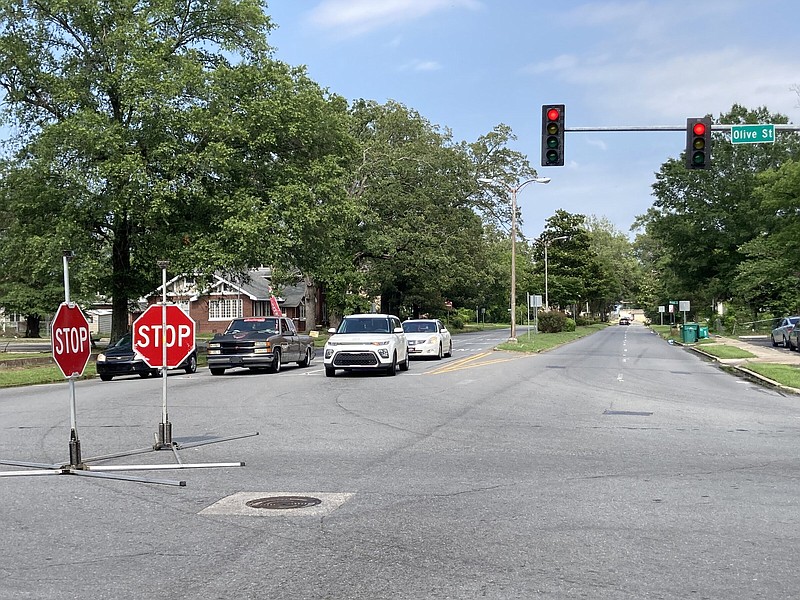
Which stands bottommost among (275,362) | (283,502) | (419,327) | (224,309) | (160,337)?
(283,502)

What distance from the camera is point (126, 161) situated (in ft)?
105

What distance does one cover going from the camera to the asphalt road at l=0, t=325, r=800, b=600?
5.59 metres

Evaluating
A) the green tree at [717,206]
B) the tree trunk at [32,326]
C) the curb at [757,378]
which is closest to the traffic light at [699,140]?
the curb at [757,378]

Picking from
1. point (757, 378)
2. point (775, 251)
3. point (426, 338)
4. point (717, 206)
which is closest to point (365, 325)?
point (426, 338)

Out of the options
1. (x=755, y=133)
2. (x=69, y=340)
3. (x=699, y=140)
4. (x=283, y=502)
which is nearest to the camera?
(x=283, y=502)

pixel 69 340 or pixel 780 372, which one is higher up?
pixel 69 340

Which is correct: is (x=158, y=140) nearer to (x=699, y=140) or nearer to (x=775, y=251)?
(x=699, y=140)

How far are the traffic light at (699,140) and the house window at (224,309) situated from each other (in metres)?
60.1

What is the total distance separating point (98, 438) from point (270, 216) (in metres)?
22.9

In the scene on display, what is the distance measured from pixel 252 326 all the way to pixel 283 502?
1998cm

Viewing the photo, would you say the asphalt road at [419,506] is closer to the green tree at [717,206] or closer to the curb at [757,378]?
the curb at [757,378]

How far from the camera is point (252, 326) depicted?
1085 inches

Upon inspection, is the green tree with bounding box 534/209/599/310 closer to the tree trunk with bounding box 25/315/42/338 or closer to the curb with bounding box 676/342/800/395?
the tree trunk with bounding box 25/315/42/338

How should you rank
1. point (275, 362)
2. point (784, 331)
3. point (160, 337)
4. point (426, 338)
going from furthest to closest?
point (784, 331)
point (426, 338)
point (275, 362)
point (160, 337)
